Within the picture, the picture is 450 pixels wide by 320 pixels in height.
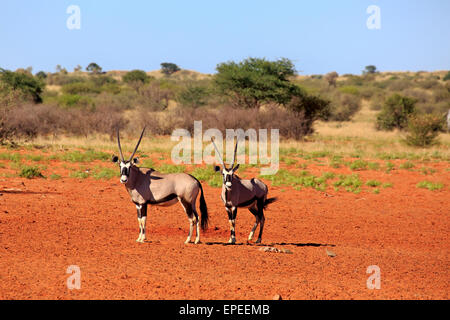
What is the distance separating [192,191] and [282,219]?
4237 millimetres

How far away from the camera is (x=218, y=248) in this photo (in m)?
8.61

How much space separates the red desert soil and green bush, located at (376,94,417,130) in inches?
870

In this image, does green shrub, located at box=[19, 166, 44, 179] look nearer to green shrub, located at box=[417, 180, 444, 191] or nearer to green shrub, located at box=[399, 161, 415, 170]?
green shrub, located at box=[417, 180, 444, 191]

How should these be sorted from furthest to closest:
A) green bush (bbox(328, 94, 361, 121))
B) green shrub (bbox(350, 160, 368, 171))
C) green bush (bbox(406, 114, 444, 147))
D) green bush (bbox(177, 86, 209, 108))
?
green bush (bbox(328, 94, 361, 121)) → green bush (bbox(177, 86, 209, 108)) → green bush (bbox(406, 114, 444, 147)) → green shrub (bbox(350, 160, 368, 171))

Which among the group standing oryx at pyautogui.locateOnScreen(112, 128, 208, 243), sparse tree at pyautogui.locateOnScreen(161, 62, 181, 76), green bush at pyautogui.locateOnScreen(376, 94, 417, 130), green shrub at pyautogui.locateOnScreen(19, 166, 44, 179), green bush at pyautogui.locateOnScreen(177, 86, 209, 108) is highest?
sparse tree at pyautogui.locateOnScreen(161, 62, 181, 76)

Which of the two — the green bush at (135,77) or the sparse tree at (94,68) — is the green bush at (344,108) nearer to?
the green bush at (135,77)

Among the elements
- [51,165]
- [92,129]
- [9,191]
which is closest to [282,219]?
[9,191]

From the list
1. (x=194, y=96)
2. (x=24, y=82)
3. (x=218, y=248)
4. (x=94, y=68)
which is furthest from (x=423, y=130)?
(x=94, y=68)

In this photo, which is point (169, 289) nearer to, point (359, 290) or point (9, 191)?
point (359, 290)

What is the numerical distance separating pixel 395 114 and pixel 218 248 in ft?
103

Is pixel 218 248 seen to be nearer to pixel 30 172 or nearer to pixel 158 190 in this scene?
pixel 158 190

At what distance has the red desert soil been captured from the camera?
6.21m

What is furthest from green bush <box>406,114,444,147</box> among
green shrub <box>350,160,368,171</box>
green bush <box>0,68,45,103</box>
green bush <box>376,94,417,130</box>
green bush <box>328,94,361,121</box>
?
green bush <box>0,68,45,103</box>

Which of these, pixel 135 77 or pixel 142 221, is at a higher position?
pixel 135 77
